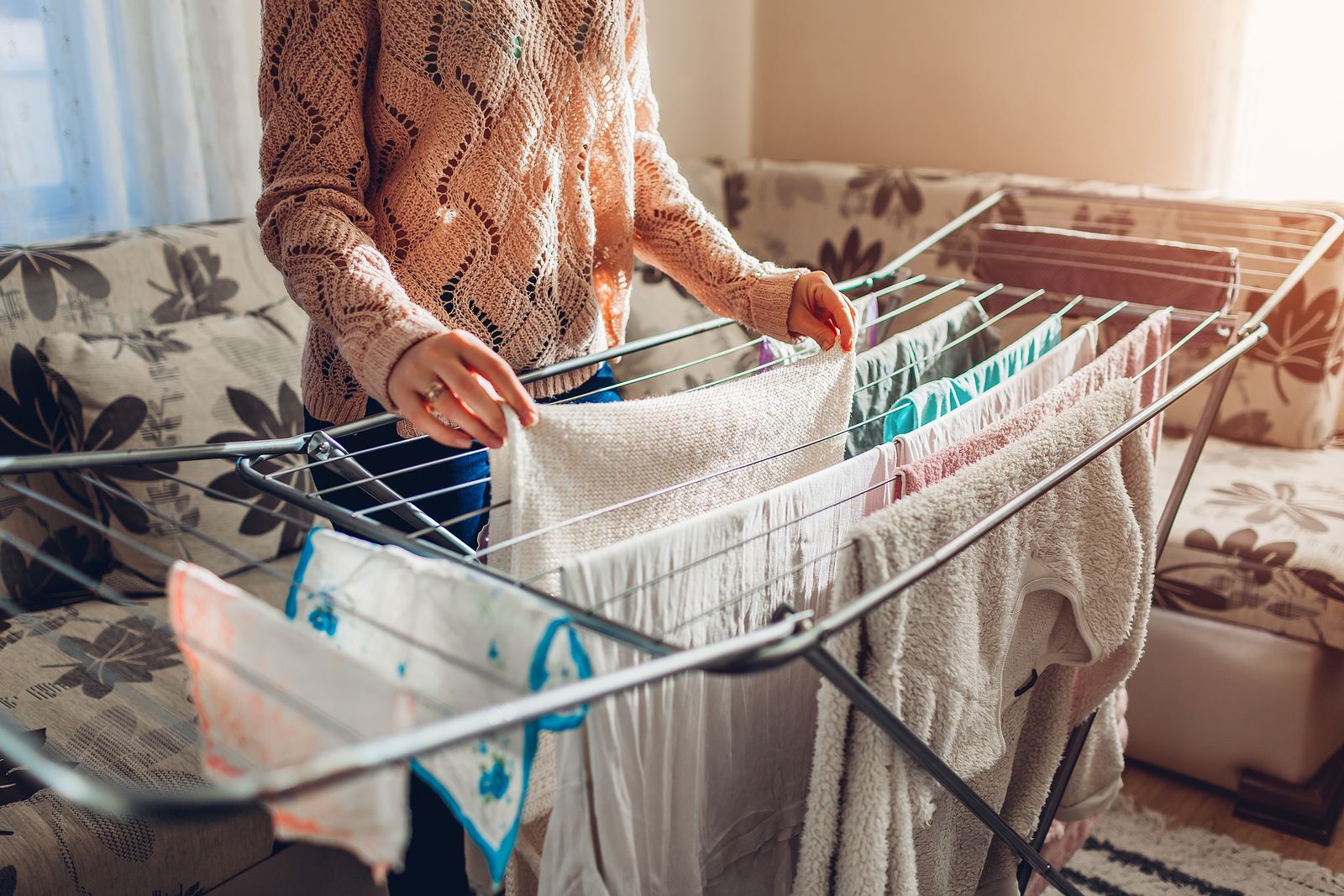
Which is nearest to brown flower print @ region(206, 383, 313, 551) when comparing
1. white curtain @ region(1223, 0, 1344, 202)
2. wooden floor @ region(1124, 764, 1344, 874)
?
wooden floor @ region(1124, 764, 1344, 874)

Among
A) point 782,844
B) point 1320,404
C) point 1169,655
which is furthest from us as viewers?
point 1320,404

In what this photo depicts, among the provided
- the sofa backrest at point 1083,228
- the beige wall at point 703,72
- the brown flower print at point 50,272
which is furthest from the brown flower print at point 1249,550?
the brown flower print at point 50,272

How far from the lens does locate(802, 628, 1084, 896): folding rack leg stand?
25.4 inches

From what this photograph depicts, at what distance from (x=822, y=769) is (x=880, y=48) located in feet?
7.39

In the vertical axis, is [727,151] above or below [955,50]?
below

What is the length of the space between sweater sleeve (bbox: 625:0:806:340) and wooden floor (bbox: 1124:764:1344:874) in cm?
117


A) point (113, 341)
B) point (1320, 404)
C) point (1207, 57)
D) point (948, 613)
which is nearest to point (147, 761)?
point (113, 341)

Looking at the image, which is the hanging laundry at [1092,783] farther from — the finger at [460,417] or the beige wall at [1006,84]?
the beige wall at [1006,84]

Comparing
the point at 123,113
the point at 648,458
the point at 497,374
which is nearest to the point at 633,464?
the point at 648,458

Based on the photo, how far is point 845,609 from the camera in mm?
635

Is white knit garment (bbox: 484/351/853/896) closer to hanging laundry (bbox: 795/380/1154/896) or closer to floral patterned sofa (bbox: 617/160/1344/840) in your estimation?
hanging laundry (bbox: 795/380/1154/896)

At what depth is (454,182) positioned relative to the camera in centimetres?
95

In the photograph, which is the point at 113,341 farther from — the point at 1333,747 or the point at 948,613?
the point at 1333,747

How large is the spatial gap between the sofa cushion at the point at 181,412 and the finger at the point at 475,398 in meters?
0.88
